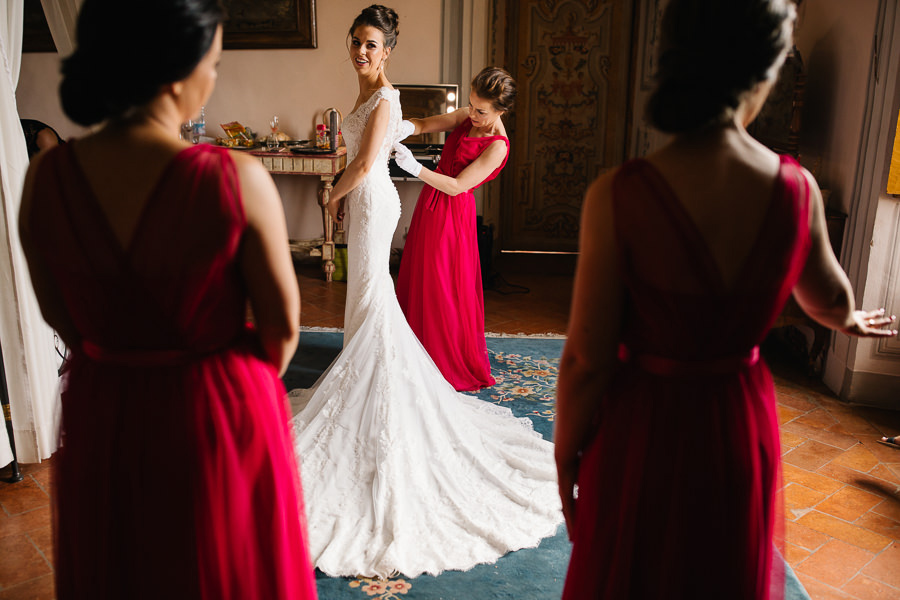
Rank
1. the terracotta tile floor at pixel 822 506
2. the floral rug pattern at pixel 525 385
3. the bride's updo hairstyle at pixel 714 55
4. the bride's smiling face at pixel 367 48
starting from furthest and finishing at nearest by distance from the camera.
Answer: the floral rug pattern at pixel 525 385, the bride's smiling face at pixel 367 48, the terracotta tile floor at pixel 822 506, the bride's updo hairstyle at pixel 714 55

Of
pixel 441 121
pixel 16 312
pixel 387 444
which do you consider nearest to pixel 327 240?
pixel 441 121

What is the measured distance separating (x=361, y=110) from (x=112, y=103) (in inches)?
70.9

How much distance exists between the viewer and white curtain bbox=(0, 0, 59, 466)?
252cm

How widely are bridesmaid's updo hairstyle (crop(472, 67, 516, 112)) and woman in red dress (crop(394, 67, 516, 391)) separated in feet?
0.44

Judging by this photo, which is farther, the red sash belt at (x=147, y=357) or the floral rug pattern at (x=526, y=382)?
the floral rug pattern at (x=526, y=382)

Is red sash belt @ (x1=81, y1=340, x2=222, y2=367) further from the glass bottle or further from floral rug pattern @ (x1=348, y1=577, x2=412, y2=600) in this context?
the glass bottle

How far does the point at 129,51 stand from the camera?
1001 millimetres

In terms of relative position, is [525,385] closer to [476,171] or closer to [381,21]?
[476,171]

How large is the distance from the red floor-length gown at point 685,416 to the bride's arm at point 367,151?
1.81 meters

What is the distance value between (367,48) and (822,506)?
96.0 inches

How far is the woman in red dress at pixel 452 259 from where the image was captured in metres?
3.54

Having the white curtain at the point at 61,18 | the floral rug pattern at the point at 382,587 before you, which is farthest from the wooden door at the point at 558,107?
the floral rug pattern at the point at 382,587

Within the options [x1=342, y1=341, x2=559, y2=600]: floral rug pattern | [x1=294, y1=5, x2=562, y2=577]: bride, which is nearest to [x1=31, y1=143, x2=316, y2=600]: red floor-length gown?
[x1=294, y1=5, x2=562, y2=577]: bride

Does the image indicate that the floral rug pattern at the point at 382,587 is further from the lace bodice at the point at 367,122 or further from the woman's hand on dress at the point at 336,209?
the lace bodice at the point at 367,122
